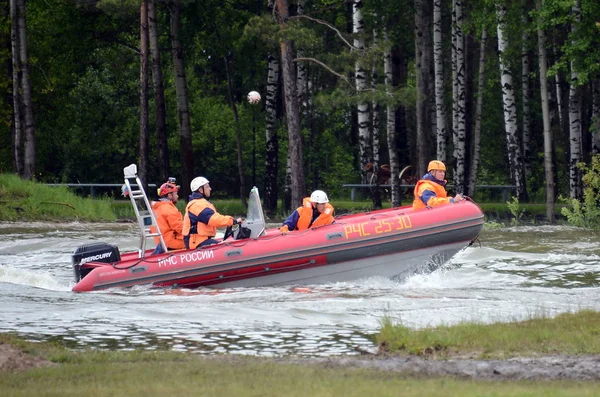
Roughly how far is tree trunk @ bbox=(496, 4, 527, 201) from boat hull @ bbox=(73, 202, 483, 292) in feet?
45.7

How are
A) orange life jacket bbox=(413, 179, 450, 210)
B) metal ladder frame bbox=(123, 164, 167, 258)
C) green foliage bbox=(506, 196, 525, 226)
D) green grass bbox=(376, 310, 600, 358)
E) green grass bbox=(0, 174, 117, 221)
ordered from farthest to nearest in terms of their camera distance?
green grass bbox=(0, 174, 117, 221) < green foliage bbox=(506, 196, 525, 226) < orange life jacket bbox=(413, 179, 450, 210) < metal ladder frame bbox=(123, 164, 167, 258) < green grass bbox=(376, 310, 600, 358)

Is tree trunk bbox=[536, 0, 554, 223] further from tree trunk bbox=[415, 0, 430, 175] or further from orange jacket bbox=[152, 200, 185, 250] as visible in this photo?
orange jacket bbox=[152, 200, 185, 250]

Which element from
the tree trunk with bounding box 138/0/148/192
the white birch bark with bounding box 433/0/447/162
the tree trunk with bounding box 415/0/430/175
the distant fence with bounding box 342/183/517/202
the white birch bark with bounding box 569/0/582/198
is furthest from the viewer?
the distant fence with bounding box 342/183/517/202

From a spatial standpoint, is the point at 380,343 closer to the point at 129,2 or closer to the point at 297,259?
the point at 297,259

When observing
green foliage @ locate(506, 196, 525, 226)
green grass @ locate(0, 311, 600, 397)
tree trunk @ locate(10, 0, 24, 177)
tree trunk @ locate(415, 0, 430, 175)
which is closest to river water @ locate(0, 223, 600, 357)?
green grass @ locate(0, 311, 600, 397)

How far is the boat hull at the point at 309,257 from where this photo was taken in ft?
51.4

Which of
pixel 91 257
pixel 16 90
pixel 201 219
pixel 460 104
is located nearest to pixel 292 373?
pixel 201 219

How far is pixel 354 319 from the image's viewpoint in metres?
12.6

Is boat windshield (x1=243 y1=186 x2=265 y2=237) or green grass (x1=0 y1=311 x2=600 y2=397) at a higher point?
boat windshield (x1=243 y1=186 x2=265 y2=237)

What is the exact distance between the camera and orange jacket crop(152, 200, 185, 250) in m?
16.2

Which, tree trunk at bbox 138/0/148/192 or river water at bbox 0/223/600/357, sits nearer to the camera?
river water at bbox 0/223/600/357

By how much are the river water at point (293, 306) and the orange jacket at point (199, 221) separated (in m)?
0.81

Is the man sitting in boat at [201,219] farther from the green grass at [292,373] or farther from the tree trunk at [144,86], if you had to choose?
the tree trunk at [144,86]

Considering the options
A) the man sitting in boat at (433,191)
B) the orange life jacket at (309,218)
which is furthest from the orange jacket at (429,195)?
the orange life jacket at (309,218)
